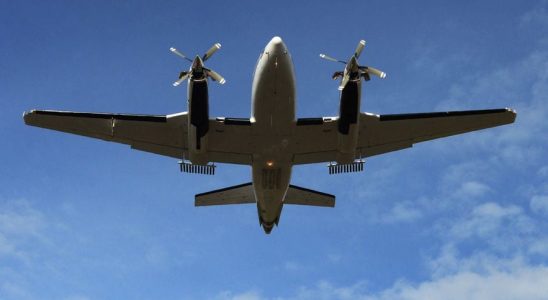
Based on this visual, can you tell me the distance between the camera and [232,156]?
3153 cm

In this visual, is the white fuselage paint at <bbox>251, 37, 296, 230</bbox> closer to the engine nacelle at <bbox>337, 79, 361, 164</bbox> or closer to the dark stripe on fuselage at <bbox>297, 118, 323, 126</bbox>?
the dark stripe on fuselage at <bbox>297, 118, 323, 126</bbox>

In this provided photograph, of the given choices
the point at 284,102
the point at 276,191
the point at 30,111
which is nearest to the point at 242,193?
the point at 276,191

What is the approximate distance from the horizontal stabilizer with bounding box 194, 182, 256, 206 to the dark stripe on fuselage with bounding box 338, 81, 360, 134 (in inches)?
308

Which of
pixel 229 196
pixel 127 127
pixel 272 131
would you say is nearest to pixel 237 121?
pixel 272 131

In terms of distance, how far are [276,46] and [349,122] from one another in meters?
5.39

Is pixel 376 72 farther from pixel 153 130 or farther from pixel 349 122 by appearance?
pixel 153 130

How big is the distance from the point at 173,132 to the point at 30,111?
7000 mm

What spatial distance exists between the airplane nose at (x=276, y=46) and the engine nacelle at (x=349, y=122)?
3.52m

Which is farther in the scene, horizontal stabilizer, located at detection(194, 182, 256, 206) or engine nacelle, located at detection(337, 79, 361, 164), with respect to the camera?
horizontal stabilizer, located at detection(194, 182, 256, 206)

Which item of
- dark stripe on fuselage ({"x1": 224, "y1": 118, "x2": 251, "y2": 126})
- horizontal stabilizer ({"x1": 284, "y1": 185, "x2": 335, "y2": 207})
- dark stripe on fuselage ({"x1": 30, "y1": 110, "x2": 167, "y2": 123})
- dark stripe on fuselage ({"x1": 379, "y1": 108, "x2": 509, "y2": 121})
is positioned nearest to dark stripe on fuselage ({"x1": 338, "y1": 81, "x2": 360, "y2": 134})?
dark stripe on fuselage ({"x1": 379, "y1": 108, "x2": 509, "y2": 121})

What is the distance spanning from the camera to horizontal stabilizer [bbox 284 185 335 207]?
34.9 meters

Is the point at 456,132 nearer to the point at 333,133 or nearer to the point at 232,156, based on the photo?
the point at 333,133

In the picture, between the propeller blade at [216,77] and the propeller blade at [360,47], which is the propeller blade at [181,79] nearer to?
the propeller blade at [216,77]

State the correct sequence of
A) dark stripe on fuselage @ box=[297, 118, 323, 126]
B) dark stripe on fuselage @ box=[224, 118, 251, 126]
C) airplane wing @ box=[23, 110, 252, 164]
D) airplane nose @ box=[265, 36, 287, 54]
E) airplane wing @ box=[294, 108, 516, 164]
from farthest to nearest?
1. airplane wing @ box=[294, 108, 516, 164]
2. airplane wing @ box=[23, 110, 252, 164]
3. dark stripe on fuselage @ box=[297, 118, 323, 126]
4. dark stripe on fuselage @ box=[224, 118, 251, 126]
5. airplane nose @ box=[265, 36, 287, 54]
